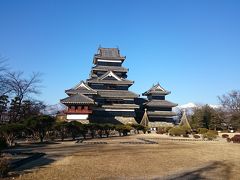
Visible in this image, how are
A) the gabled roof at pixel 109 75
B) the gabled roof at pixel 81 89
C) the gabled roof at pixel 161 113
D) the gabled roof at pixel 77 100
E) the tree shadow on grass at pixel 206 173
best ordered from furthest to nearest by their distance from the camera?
the gabled roof at pixel 161 113, the gabled roof at pixel 109 75, the gabled roof at pixel 81 89, the gabled roof at pixel 77 100, the tree shadow on grass at pixel 206 173

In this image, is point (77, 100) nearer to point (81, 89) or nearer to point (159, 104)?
point (81, 89)

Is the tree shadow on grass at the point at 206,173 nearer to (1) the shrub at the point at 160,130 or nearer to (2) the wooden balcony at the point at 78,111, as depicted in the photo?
(2) the wooden balcony at the point at 78,111

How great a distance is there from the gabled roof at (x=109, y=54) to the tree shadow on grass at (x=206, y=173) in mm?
50456

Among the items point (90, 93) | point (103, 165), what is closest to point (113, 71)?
point (90, 93)

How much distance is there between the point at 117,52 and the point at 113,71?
597cm

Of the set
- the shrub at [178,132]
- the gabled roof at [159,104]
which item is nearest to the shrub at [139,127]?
the shrub at [178,132]

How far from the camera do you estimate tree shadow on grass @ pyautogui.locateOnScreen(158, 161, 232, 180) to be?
445 inches

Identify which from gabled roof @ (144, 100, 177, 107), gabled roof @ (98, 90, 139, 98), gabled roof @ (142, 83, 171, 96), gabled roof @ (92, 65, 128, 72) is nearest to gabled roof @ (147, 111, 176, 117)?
gabled roof @ (144, 100, 177, 107)

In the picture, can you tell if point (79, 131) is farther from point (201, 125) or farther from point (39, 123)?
point (201, 125)

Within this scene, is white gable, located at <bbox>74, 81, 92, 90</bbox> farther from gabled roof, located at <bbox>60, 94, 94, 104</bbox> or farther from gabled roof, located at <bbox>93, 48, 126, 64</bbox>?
A: gabled roof, located at <bbox>93, 48, 126, 64</bbox>

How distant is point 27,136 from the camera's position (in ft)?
106

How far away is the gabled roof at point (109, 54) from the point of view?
209 feet

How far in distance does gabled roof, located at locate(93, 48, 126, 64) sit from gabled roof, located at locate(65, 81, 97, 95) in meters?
8.87

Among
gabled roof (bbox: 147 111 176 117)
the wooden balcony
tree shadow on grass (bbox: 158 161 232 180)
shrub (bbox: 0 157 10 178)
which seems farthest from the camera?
gabled roof (bbox: 147 111 176 117)
